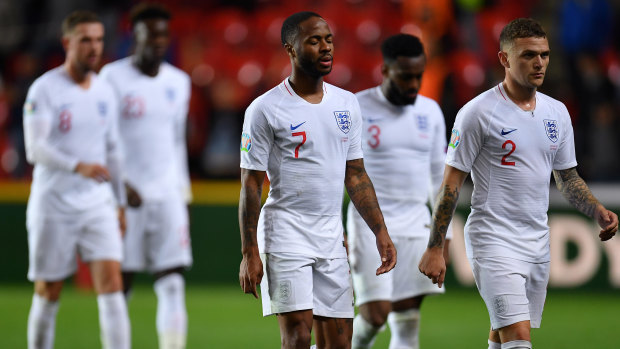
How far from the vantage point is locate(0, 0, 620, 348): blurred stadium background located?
10.2m

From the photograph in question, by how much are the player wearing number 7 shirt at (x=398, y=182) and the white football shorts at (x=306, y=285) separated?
124cm

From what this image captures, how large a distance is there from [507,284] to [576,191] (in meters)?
0.67

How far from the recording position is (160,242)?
8055mm

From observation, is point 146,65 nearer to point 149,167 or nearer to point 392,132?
point 149,167

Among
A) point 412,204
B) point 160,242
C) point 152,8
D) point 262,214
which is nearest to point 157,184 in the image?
point 160,242

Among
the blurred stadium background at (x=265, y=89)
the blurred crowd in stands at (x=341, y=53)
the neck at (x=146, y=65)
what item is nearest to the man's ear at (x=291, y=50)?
the neck at (x=146, y=65)

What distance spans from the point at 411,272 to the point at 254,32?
9075 mm

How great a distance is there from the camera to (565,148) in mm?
5586

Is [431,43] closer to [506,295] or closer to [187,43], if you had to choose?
[187,43]

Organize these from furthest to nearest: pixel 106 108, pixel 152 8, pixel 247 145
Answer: pixel 152 8 < pixel 106 108 < pixel 247 145

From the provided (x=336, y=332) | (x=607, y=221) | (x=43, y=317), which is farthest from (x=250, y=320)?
(x=607, y=221)

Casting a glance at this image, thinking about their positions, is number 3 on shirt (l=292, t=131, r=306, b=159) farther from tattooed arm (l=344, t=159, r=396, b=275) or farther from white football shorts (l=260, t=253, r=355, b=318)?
white football shorts (l=260, t=253, r=355, b=318)

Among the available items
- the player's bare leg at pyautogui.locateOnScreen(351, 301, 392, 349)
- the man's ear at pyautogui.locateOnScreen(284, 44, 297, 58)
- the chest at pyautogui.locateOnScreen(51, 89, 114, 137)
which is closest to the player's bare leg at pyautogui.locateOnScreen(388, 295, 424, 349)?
the player's bare leg at pyautogui.locateOnScreen(351, 301, 392, 349)

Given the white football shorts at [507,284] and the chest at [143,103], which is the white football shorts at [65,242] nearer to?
the chest at [143,103]
